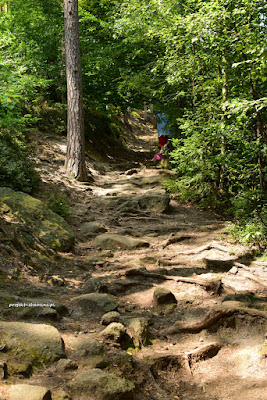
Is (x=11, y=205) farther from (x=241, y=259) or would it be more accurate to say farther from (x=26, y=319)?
(x=241, y=259)

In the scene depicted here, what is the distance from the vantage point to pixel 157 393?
3105mm

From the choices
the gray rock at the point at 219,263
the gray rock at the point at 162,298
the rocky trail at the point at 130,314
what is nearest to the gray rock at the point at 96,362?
the rocky trail at the point at 130,314

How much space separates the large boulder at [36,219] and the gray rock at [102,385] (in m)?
4.12

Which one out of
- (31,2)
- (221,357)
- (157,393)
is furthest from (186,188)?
(31,2)

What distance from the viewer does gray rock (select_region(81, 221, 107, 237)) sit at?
8555 millimetres

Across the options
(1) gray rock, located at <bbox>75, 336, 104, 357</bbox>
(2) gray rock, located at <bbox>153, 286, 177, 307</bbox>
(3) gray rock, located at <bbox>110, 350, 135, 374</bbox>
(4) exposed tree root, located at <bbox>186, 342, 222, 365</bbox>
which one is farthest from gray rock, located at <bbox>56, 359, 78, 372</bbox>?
(2) gray rock, located at <bbox>153, 286, 177, 307</bbox>

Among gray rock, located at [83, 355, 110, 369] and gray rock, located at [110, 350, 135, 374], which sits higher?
gray rock, located at [83, 355, 110, 369]

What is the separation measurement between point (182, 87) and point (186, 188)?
13.1 ft

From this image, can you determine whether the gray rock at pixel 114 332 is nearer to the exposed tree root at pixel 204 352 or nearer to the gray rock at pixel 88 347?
the gray rock at pixel 88 347

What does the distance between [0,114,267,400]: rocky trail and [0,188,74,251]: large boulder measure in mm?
69

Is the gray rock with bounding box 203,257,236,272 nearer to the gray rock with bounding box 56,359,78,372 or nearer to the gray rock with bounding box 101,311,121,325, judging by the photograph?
the gray rock with bounding box 101,311,121,325

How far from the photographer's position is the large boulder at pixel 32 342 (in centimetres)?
288

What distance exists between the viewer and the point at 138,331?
12.9 ft

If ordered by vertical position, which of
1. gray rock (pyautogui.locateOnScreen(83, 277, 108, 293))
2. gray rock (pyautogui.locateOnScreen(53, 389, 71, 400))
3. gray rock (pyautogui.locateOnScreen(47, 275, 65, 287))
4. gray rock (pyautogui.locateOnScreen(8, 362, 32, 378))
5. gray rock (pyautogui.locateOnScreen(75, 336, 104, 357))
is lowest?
gray rock (pyautogui.locateOnScreen(83, 277, 108, 293))
